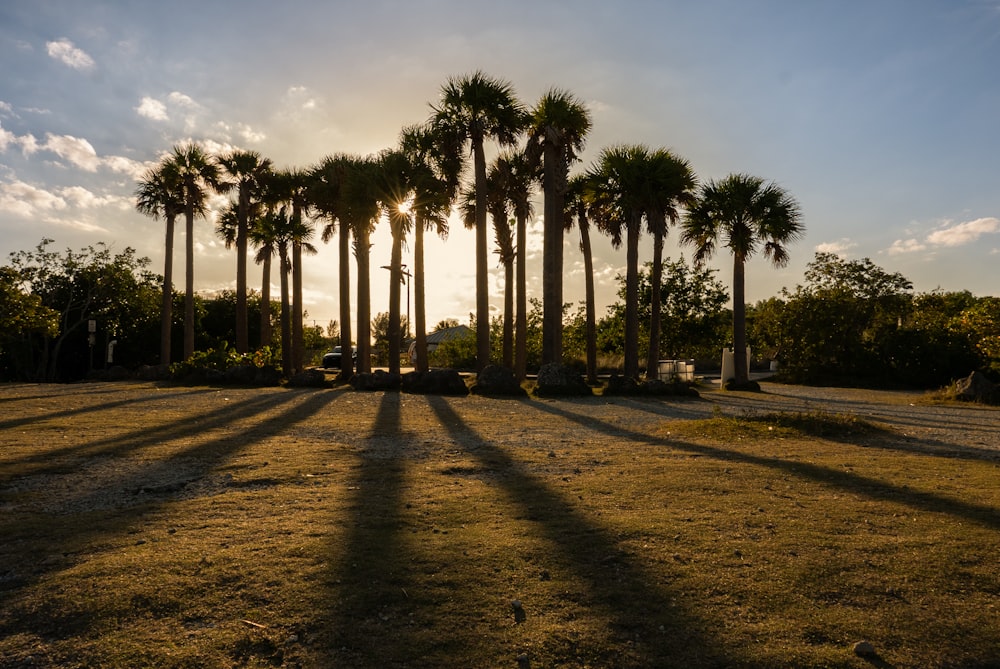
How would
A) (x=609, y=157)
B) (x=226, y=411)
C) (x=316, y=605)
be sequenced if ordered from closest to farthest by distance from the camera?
1. (x=316, y=605)
2. (x=226, y=411)
3. (x=609, y=157)

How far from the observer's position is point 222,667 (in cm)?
269

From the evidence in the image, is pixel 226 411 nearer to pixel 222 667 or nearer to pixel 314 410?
pixel 314 410

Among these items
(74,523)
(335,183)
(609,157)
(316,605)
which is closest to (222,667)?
(316,605)

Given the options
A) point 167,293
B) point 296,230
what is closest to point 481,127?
point 296,230

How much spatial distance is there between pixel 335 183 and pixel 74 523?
78.6ft

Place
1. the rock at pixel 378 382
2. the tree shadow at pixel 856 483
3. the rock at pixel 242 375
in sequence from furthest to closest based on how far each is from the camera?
1. the rock at pixel 242 375
2. the rock at pixel 378 382
3. the tree shadow at pixel 856 483

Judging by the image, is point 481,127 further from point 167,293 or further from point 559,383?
point 167,293

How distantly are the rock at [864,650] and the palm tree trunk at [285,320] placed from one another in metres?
27.0

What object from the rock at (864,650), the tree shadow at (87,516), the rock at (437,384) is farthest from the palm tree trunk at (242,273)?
Result: the rock at (864,650)

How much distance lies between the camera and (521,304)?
24.9 metres

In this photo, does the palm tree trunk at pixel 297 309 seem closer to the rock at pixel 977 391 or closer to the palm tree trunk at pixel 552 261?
the palm tree trunk at pixel 552 261

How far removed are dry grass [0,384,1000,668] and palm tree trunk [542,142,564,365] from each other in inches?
530

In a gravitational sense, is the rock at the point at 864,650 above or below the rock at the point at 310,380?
below

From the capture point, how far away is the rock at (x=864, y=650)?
277 centimetres
